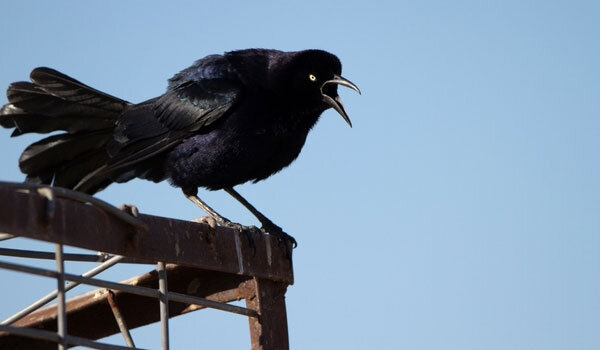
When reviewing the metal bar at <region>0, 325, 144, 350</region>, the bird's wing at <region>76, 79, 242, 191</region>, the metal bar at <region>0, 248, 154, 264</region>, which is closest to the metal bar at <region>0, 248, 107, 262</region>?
the metal bar at <region>0, 248, 154, 264</region>

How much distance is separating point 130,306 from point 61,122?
8.14 feet

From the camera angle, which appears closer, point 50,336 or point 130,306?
point 50,336

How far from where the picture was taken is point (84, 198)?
9.95 ft

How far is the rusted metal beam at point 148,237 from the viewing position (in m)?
2.95

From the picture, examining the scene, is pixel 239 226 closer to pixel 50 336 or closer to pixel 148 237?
pixel 148 237

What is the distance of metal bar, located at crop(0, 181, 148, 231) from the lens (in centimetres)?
286

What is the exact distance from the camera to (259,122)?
6.95 meters

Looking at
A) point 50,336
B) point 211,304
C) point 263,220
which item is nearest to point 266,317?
point 211,304

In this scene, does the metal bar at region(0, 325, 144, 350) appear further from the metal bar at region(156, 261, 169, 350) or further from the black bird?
the black bird

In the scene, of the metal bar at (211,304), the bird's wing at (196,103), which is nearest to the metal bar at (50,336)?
the metal bar at (211,304)

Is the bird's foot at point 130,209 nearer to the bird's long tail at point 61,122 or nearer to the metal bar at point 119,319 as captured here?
the metal bar at point 119,319

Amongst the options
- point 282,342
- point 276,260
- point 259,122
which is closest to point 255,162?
point 259,122

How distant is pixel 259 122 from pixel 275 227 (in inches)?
31.6

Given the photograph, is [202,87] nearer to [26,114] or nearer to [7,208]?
[26,114]
